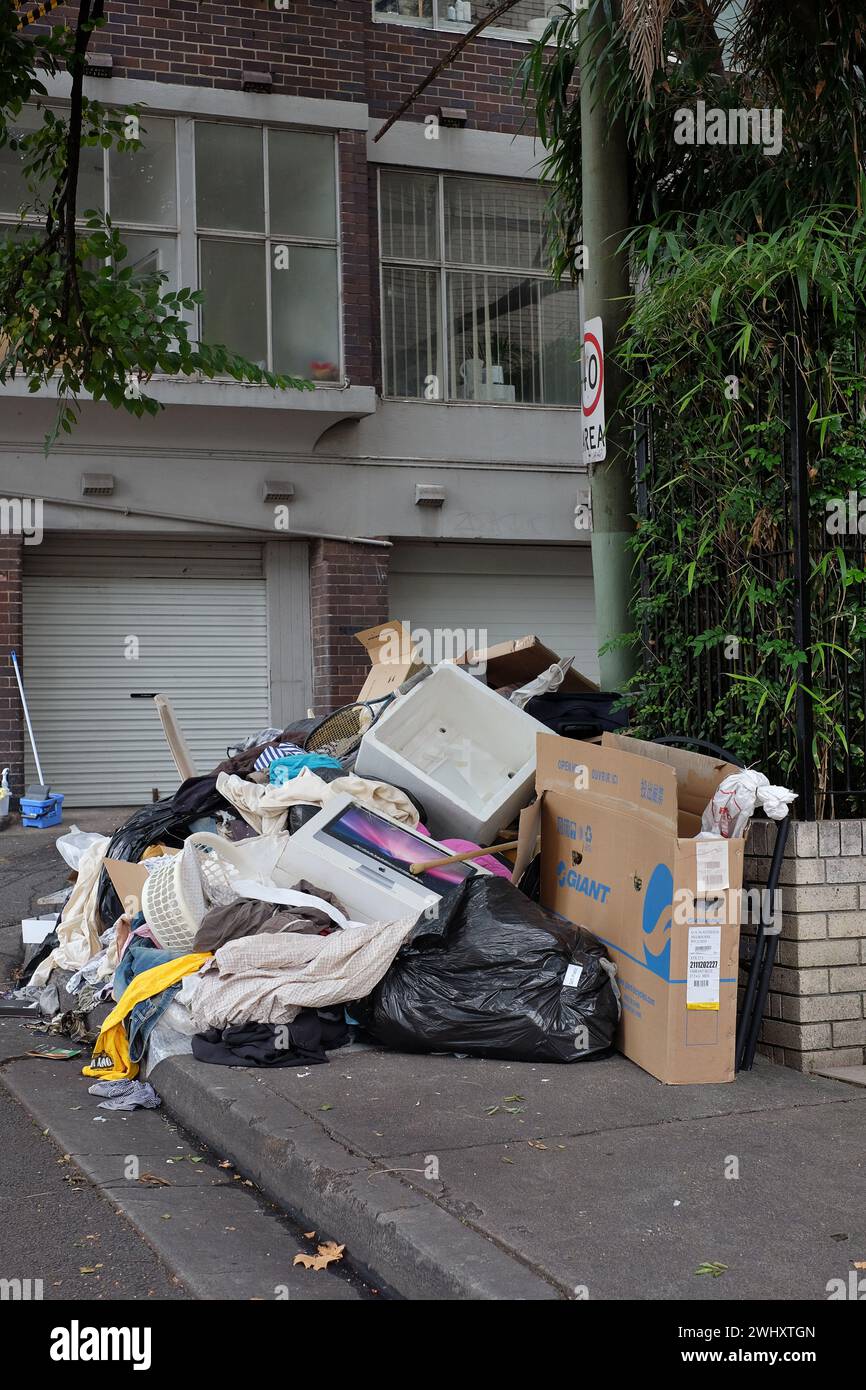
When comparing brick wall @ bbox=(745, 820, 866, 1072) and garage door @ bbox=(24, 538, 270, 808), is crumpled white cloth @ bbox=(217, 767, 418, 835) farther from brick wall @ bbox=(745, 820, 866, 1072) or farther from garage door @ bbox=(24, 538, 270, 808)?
garage door @ bbox=(24, 538, 270, 808)

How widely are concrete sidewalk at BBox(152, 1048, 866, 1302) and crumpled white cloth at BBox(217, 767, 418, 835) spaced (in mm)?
1468

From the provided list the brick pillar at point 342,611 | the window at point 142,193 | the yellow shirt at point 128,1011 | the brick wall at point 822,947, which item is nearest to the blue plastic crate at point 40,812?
the brick pillar at point 342,611

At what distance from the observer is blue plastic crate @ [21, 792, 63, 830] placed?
38.0 ft

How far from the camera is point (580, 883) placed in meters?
5.52

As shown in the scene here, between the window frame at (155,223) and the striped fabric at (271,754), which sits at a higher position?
the window frame at (155,223)

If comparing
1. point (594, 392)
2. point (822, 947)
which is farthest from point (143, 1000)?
point (594, 392)

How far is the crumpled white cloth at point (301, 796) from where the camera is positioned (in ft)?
21.0

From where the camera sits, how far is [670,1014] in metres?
4.69

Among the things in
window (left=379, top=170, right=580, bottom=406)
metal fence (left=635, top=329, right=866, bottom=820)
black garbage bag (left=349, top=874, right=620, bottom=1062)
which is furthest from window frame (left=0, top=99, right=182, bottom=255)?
black garbage bag (left=349, top=874, right=620, bottom=1062)

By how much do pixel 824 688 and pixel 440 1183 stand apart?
2.45m

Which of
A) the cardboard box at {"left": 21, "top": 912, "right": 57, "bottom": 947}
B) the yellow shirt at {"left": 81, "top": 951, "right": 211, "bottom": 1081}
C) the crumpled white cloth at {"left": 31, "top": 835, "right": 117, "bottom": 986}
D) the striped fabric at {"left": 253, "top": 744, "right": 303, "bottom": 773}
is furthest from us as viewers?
the striped fabric at {"left": 253, "top": 744, "right": 303, "bottom": 773}

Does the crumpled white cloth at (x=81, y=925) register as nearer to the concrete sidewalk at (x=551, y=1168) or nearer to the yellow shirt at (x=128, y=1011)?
the yellow shirt at (x=128, y=1011)

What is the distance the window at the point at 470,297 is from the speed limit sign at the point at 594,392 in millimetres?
7135
